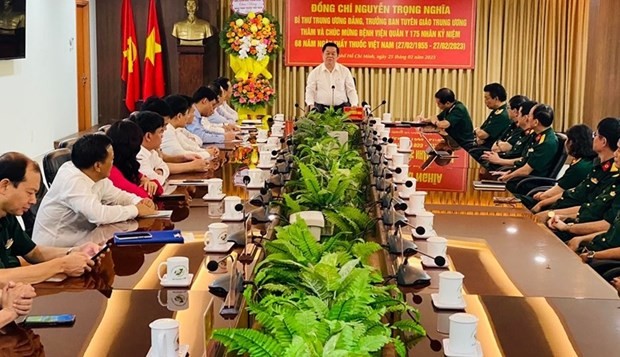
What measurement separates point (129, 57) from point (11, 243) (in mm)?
7920

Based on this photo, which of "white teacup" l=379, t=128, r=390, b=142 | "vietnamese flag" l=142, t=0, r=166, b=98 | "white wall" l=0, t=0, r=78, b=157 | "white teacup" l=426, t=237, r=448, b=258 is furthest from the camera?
"vietnamese flag" l=142, t=0, r=166, b=98

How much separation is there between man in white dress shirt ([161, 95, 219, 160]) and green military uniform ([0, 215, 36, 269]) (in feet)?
7.31

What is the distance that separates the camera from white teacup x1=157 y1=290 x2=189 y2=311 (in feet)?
6.88

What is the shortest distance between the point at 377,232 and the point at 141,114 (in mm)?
1989

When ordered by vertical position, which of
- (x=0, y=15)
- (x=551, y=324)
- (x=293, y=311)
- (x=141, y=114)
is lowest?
(x=551, y=324)

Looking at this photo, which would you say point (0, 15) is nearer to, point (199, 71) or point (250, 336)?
point (199, 71)

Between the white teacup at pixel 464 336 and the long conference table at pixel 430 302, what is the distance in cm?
4

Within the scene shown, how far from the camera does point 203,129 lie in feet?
20.6

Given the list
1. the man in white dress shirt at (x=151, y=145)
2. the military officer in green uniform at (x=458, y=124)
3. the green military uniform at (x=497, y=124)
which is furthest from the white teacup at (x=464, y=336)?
the military officer in green uniform at (x=458, y=124)

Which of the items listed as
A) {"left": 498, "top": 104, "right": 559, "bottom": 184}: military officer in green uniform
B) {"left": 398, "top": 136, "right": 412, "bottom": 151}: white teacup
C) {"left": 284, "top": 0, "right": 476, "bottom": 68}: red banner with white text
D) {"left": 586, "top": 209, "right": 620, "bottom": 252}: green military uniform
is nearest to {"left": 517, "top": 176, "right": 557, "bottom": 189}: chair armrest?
{"left": 498, "top": 104, "right": 559, "bottom": 184}: military officer in green uniform

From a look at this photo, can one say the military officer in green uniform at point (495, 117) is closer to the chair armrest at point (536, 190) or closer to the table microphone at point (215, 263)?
the chair armrest at point (536, 190)

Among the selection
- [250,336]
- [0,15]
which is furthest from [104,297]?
[0,15]

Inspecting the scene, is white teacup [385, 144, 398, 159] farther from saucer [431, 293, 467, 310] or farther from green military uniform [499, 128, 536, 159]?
saucer [431, 293, 467, 310]

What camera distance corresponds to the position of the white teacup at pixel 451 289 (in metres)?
2.12
